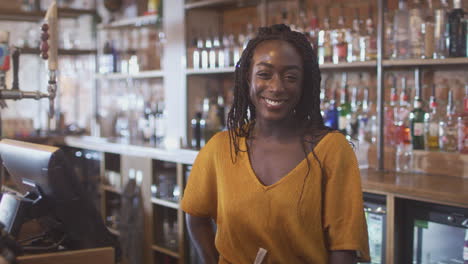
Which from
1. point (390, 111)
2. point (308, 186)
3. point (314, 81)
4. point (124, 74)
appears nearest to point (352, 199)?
point (308, 186)

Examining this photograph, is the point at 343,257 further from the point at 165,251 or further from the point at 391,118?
the point at 165,251

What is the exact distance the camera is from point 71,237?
1450 mm

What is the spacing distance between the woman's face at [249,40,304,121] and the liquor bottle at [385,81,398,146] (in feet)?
4.80

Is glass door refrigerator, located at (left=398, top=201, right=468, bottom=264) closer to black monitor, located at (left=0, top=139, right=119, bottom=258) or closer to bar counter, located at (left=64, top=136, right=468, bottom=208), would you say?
bar counter, located at (left=64, top=136, right=468, bottom=208)

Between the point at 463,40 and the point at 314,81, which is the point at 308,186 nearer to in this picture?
the point at 314,81

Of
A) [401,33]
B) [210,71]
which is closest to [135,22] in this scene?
[210,71]

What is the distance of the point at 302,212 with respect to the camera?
130cm

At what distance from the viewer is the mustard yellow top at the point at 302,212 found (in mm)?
1291

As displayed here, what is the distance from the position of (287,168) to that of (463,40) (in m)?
1.40

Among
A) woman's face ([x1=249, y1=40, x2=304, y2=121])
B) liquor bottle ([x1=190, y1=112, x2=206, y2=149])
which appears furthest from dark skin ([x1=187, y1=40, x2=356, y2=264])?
liquor bottle ([x1=190, y1=112, x2=206, y2=149])

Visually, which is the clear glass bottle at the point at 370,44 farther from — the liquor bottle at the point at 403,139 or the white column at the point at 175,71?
the white column at the point at 175,71

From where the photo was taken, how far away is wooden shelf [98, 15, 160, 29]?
12.9 feet

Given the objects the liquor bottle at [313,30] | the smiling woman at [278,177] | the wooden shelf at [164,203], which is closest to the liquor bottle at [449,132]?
the liquor bottle at [313,30]

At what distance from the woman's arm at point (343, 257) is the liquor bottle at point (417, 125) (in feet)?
4.67
